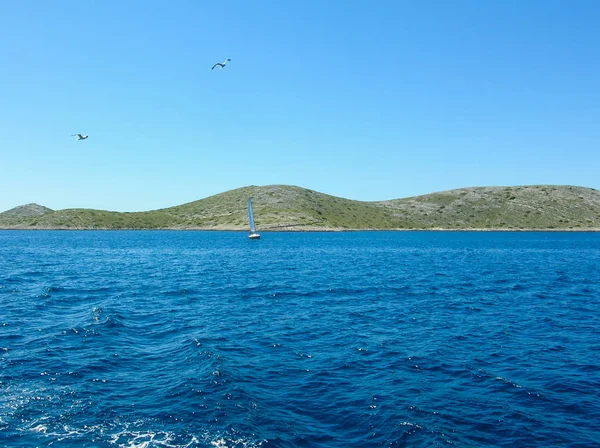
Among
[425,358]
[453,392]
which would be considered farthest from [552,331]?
[453,392]

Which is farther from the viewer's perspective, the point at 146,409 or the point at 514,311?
the point at 514,311

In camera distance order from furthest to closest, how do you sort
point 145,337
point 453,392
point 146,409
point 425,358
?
point 145,337 → point 425,358 → point 453,392 → point 146,409

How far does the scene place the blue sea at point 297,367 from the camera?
17828 mm

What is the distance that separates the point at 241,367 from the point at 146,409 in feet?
22.8

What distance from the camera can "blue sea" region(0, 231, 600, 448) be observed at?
17828 mm

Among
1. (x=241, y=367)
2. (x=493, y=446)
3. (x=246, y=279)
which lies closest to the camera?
(x=493, y=446)

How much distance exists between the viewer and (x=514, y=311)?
4334 cm

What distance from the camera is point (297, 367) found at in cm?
2573

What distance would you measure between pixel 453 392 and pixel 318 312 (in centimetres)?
2080

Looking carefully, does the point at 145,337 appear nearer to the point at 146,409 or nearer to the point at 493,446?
the point at 146,409

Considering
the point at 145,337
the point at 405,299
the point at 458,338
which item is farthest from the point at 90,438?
the point at 405,299

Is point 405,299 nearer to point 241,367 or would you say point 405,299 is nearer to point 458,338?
point 458,338

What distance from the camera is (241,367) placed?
25500 millimetres

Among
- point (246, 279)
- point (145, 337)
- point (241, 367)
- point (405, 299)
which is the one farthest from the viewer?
point (246, 279)
